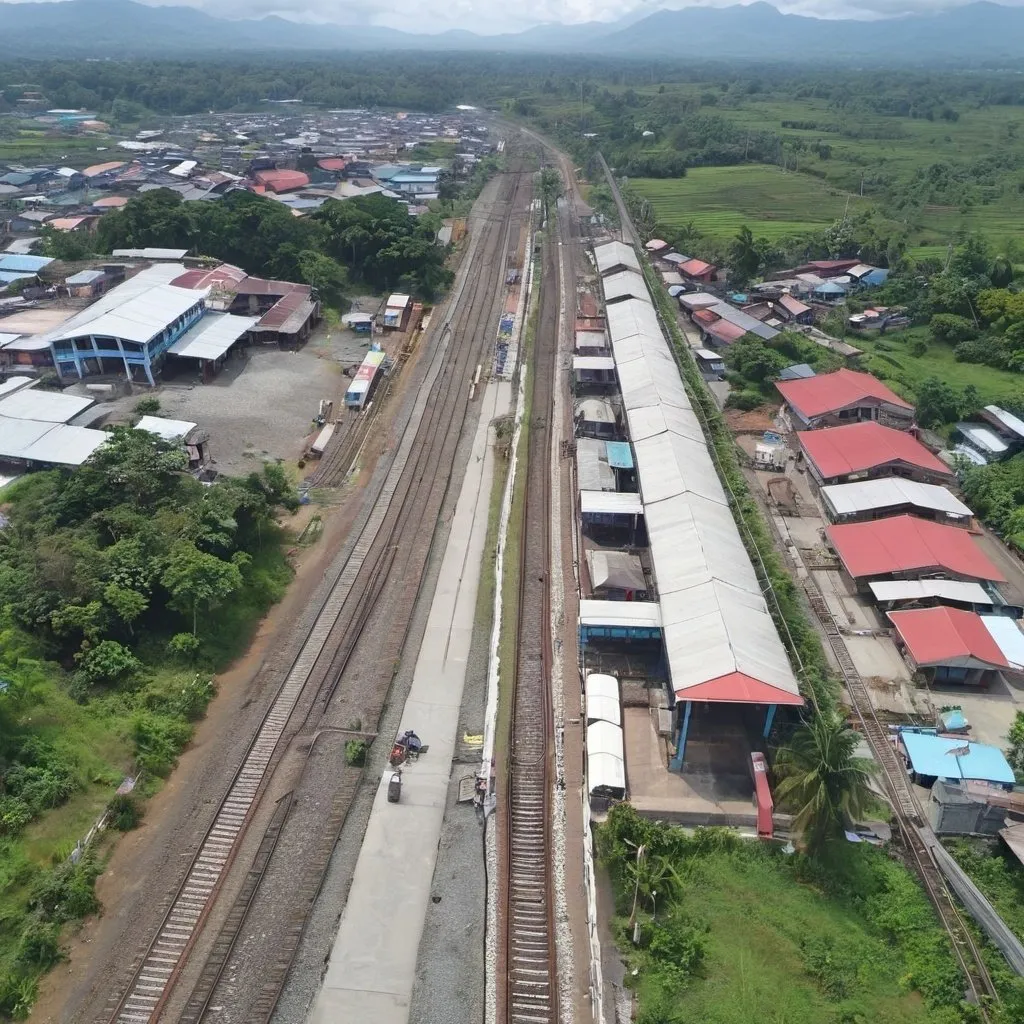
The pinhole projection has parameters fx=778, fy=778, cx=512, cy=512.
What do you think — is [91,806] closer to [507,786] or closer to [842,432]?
[507,786]

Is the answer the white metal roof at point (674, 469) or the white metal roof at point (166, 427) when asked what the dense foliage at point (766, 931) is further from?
the white metal roof at point (166, 427)

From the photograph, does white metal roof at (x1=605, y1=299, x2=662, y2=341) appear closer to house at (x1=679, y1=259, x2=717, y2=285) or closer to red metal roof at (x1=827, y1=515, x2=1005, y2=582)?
house at (x1=679, y1=259, x2=717, y2=285)

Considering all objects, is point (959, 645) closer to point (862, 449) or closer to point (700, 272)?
point (862, 449)

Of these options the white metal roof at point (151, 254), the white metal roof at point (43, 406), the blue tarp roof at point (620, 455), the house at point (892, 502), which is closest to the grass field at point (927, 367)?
the house at point (892, 502)

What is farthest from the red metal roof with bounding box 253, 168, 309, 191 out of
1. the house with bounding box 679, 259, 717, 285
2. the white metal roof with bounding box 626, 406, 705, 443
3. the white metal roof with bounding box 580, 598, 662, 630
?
the white metal roof with bounding box 580, 598, 662, 630

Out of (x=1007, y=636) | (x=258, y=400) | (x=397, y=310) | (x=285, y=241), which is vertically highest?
(x=285, y=241)

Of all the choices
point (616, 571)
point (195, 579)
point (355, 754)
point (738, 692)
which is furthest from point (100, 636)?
point (738, 692)
